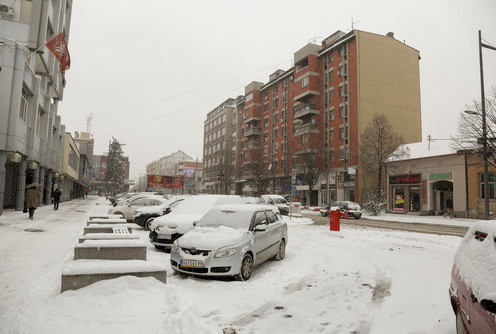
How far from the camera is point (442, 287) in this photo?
667 cm

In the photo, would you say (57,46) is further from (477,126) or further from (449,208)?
(449,208)

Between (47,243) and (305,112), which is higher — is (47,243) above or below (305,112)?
below

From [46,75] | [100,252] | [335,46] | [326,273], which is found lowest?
[326,273]

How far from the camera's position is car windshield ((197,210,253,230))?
26.6 feet

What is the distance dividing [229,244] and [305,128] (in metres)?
49.1

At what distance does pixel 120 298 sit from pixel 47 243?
7070mm

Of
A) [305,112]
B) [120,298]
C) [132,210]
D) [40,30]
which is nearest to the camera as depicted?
[120,298]

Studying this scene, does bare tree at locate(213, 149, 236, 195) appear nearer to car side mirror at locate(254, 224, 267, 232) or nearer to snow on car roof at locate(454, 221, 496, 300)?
car side mirror at locate(254, 224, 267, 232)

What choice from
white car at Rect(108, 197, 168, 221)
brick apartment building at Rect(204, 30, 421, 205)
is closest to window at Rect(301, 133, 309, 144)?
brick apartment building at Rect(204, 30, 421, 205)

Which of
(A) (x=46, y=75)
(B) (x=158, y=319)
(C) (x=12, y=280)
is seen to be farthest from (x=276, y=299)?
(A) (x=46, y=75)

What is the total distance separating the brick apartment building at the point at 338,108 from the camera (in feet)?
154

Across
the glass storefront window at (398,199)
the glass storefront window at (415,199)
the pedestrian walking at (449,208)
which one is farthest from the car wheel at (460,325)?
the glass storefront window at (398,199)

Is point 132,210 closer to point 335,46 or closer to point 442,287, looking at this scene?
point 442,287

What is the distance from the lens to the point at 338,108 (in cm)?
5025
